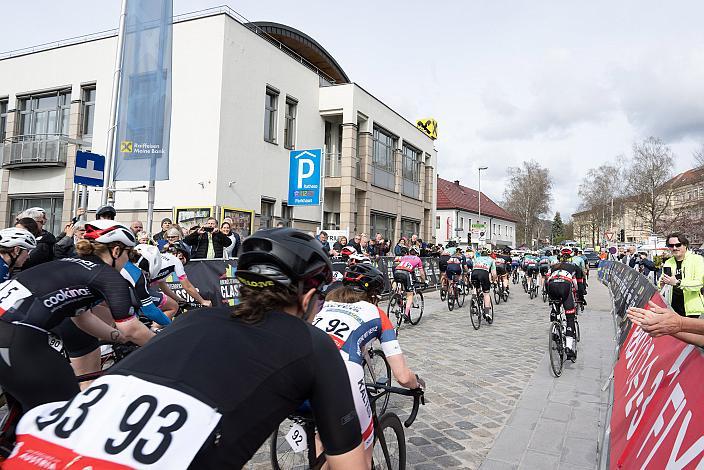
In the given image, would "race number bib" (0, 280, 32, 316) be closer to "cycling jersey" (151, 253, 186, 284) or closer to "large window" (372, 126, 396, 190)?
"cycling jersey" (151, 253, 186, 284)

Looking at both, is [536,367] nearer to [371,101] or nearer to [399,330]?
[399,330]

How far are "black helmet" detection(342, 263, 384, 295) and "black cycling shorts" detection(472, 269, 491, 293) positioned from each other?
8.11m

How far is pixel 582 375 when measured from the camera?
7.17 meters

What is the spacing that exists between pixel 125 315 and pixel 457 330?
9.02 m

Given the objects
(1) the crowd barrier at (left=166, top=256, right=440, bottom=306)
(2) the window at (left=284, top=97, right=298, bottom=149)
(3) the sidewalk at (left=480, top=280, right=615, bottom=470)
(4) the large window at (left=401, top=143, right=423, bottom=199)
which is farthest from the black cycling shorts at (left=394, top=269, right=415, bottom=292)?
(4) the large window at (left=401, top=143, right=423, bottom=199)

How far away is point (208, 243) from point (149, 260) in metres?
4.27

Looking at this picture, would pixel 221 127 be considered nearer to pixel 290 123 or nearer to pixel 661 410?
pixel 290 123

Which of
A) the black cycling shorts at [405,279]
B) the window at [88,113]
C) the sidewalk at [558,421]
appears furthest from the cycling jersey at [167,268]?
the window at [88,113]

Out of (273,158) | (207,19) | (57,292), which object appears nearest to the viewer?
(57,292)

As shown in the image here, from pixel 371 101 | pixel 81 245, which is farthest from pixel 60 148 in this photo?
pixel 81 245

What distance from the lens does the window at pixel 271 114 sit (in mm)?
20844

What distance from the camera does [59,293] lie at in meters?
2.79

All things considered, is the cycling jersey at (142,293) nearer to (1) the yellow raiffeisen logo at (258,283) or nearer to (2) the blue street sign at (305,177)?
(1) the yellow raiffeisen logo at (258,283)

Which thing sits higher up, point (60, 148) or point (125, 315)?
point (60, 148)
